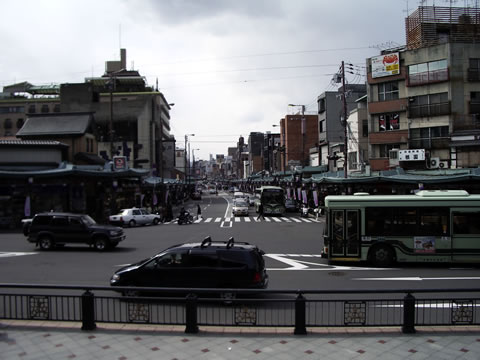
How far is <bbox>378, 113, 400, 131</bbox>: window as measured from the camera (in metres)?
45.6

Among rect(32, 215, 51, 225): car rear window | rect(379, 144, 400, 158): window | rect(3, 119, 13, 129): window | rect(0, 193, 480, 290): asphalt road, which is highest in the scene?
rect(3, 119, 13, 129): window

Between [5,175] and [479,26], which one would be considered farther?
[479,26]

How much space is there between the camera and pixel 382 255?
17.2m

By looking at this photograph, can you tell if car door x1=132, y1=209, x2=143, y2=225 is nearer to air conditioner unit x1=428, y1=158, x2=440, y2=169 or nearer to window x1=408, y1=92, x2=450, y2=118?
air conditioner unit x1=428, y1=158, x2=440, y2=169

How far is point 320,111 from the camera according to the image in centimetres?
7475

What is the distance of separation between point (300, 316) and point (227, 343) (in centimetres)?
156

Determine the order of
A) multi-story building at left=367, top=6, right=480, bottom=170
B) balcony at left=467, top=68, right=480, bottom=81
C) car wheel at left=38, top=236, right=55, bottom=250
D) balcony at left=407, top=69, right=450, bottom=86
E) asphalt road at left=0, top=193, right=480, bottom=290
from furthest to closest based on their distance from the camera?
balcony at left=407, top=69, right=450, bottom=86 < multi-story building at left=367, top=6, right=480, bottom=170 < balcony at left=467, top=68, right=480, bottom=81 < car wheel at left=38, top=236, right=55, bottom=250 < asphalt road at left=0, top=193, right=480, bottom=290

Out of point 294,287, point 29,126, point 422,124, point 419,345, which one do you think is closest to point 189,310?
point 419,345

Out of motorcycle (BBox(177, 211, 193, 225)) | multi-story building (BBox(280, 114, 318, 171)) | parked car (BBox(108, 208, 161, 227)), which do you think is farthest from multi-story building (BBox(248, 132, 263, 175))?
parked car (BBox(108, 208, 161, 227))

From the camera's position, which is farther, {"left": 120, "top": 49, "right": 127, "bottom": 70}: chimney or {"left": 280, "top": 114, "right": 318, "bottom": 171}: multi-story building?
{"left": 120, "top": 49, "right": 127, "bottom": 70}: chimney

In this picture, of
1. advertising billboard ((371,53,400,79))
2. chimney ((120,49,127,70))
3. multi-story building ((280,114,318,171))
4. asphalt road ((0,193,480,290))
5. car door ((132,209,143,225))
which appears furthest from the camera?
chimney ((120,49,127,70))

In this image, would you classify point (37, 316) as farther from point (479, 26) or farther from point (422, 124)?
point (479, 26)

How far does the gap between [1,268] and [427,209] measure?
17.7 m

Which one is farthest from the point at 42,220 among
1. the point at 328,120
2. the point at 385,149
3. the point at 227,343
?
the point at 328,120
